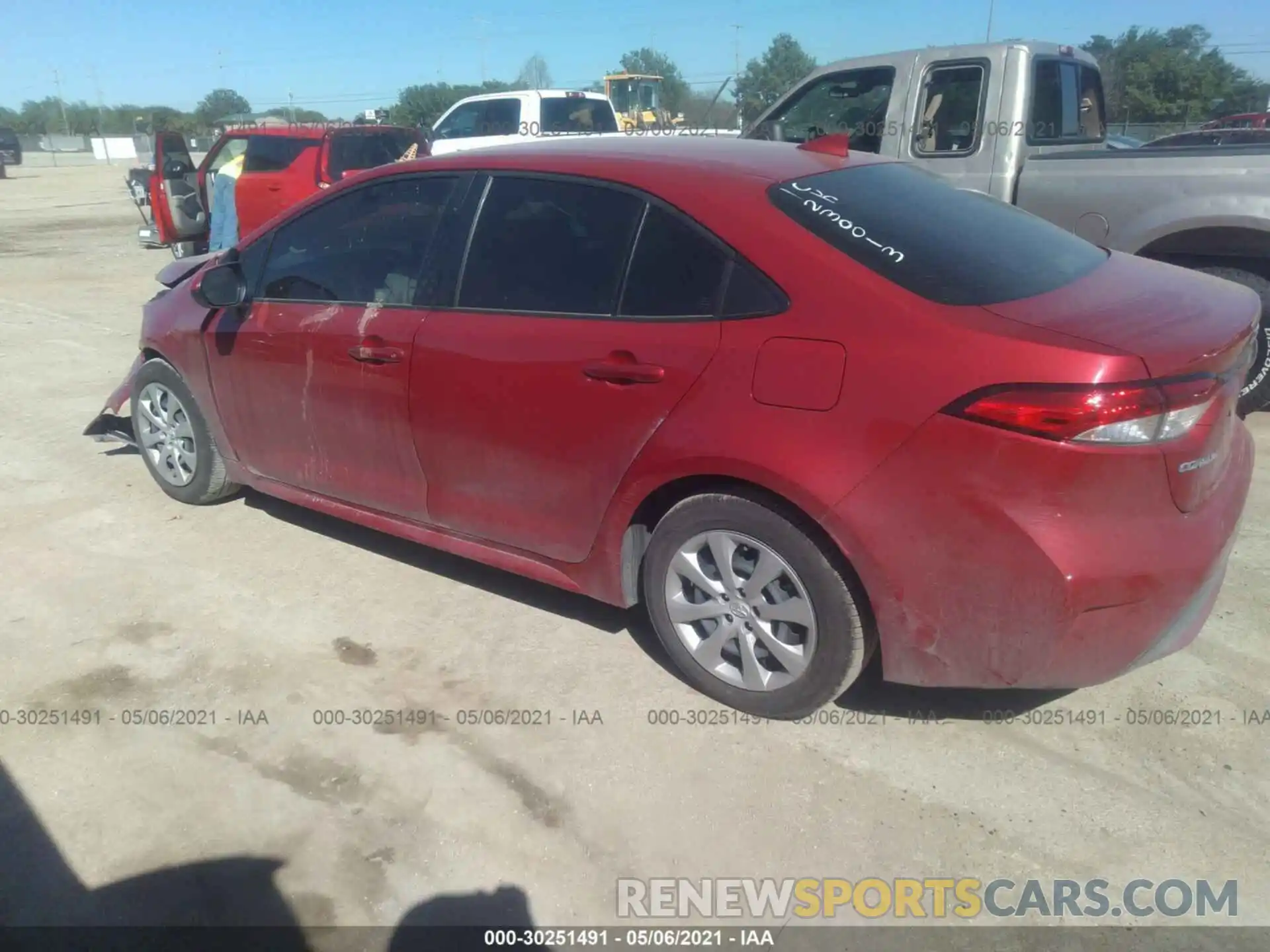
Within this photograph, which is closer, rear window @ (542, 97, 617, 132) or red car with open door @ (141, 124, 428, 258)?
red car with open door @ (141, 124, 428, 258)

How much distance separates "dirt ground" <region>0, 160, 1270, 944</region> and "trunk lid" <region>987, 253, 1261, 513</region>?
90 centimetres

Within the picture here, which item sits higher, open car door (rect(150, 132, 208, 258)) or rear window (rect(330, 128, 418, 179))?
rear window (rect(330, 128, 418, 179))

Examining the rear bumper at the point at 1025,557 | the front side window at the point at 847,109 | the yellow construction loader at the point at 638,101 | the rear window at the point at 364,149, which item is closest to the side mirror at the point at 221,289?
the rear bumper at the point at 1025,557

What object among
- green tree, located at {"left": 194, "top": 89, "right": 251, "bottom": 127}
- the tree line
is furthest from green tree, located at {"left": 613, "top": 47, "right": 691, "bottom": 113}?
green tree, located at {"left": 194, "top": 89, "right": 251, "bottom": 127}

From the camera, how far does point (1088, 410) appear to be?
2.44 meters

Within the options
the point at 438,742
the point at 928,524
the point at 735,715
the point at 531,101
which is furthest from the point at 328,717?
the point at 531,101

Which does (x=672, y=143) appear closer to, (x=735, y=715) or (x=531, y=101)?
(x=735, y=715)

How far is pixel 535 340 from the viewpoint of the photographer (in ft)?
10.8

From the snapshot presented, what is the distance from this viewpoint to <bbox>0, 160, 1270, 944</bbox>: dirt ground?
2.63m

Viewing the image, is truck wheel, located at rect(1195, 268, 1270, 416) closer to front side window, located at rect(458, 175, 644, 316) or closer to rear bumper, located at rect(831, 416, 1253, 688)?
rear bumper, located at rect(831, 416, 1253, 688)

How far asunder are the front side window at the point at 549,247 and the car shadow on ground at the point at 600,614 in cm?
122

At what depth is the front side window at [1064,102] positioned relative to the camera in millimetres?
6641

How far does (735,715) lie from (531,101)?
1358 centimetres

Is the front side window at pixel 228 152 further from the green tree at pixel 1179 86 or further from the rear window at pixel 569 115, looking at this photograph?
the green tree at pixel 1179 86
